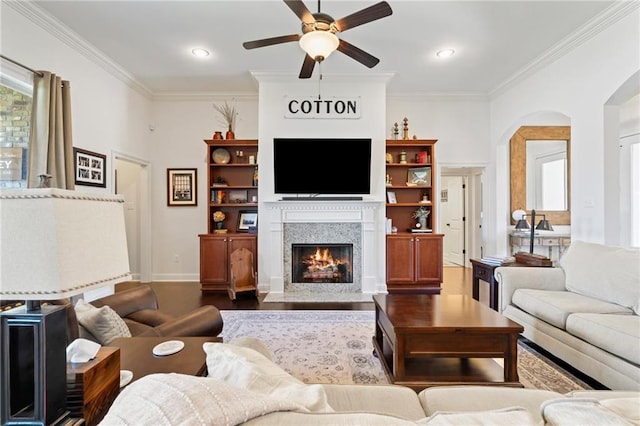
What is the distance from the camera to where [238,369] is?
856mm

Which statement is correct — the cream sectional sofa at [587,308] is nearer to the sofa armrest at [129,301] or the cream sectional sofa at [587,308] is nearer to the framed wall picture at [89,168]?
the sofa armrest at [129,301]

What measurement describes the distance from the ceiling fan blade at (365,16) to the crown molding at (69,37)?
3.02m

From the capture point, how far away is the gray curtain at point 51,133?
2916 millimetres

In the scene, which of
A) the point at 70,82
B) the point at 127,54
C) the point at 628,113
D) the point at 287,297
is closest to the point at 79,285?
the point at 287,297

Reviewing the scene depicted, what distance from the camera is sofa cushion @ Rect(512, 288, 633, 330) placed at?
232 centimetres

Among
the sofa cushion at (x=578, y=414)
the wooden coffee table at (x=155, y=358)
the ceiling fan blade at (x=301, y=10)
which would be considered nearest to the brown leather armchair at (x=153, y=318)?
the wooden coffee table at (x=155, y=358)

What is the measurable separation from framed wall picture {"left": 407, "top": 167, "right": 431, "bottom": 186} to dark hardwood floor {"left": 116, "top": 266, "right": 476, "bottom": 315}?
171 centimetres

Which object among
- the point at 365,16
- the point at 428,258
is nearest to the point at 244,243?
the point at 428,258

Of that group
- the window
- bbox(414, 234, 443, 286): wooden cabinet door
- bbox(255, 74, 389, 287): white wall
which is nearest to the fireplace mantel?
bbox(255, 74, 389, 287): white wall

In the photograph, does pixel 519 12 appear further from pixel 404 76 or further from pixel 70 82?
pixel 70 82

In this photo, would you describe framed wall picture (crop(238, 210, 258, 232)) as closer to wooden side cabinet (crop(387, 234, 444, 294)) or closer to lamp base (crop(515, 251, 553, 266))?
wooden side cabinet (crop(387, 234, 444, 294))

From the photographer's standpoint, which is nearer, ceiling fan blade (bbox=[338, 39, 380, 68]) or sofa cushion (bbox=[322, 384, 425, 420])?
sofa cushion (bbox=[322, 384, 425, 420])

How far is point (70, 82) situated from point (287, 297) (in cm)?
371

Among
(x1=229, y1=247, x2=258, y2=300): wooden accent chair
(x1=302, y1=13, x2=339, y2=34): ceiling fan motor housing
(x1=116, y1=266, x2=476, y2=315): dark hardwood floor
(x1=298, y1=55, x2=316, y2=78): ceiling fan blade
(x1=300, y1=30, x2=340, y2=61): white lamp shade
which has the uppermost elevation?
(x1=302, y1=13, x2=339, y2=34): ceiling fan motor housing
